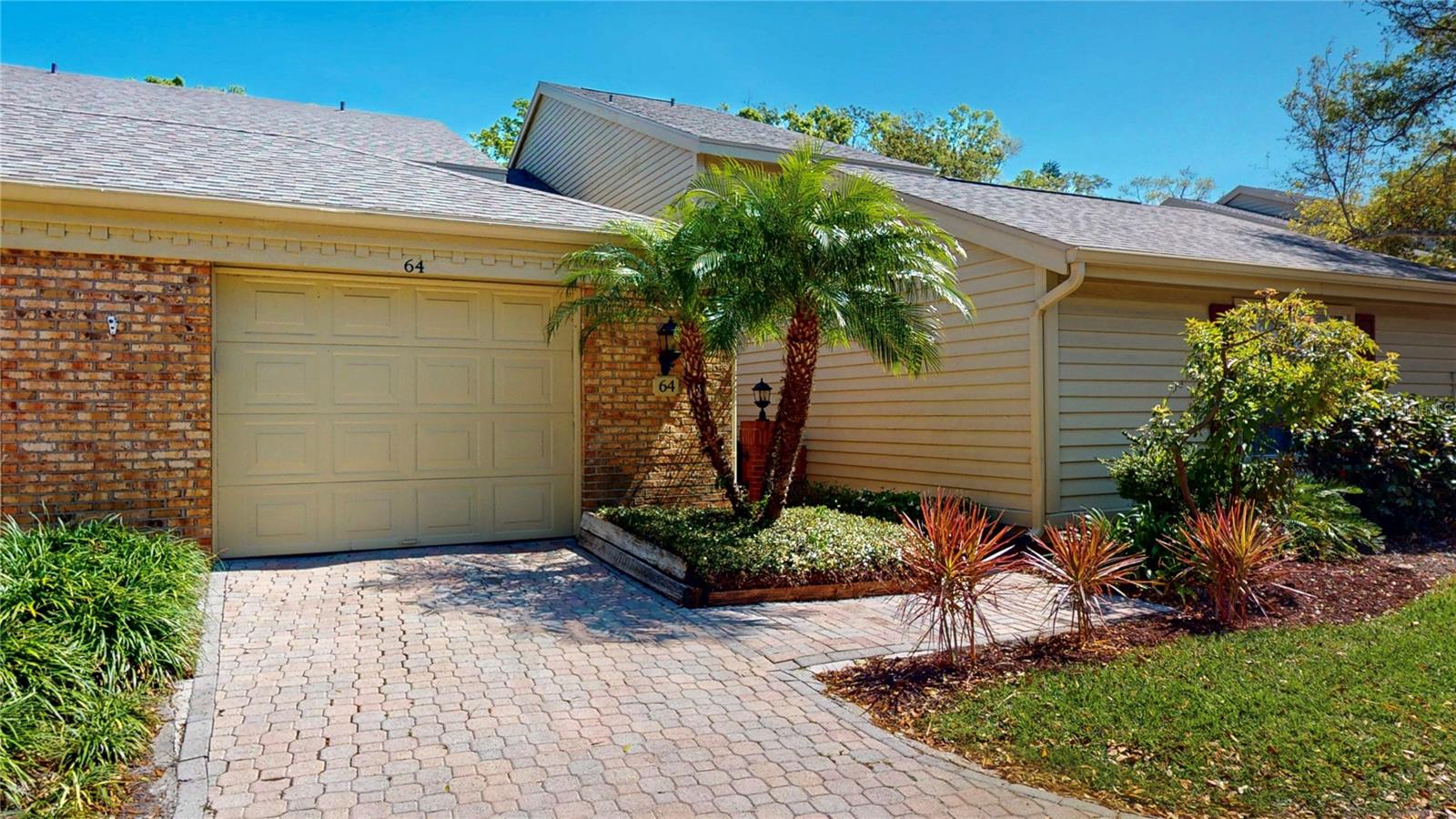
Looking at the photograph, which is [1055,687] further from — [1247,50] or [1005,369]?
[1247,50]

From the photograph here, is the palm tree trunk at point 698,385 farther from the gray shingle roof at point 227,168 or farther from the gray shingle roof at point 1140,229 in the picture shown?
the gray shingle roof at point 1140,229

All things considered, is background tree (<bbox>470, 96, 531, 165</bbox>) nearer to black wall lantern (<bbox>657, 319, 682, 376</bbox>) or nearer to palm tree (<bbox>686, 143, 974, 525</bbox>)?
black wall lantern (<bbox>657, 319, 682, 376</bbox>)

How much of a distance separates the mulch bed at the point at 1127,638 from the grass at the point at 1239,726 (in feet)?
0.52

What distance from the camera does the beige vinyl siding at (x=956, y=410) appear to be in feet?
29.9

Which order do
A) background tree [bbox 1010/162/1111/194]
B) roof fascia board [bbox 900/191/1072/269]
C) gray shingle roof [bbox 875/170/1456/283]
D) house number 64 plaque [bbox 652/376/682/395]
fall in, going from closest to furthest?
roof fascia board [bbox 900/191/1072/269] < house number 64 plaque [bbox 652/376/682/395] < gray shingle roof [bbox 875/170/1456/283] < background tree [bbox 1010/162/1111/194]

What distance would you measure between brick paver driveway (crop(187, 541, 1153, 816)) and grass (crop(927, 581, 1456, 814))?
16.2 inches

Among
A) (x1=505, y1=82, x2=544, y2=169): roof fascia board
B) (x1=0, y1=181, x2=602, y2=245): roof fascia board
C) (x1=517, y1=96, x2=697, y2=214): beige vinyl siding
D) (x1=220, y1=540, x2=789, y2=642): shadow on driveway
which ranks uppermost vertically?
(x1=505, y1=82, x2=544, y2=169): roof fascia board

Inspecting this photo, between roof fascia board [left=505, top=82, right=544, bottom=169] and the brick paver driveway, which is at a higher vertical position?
roof fascia board [left=505, top=82, right=544, bottom=169]

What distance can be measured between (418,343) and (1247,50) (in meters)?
16.5

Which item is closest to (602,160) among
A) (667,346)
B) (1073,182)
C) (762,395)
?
(762,395)

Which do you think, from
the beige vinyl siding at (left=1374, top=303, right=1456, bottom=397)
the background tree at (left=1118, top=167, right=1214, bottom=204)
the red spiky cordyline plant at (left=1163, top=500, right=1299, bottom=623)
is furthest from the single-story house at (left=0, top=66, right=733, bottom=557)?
the background tree at (left=1118, top=167, right=1214, bottom=204)

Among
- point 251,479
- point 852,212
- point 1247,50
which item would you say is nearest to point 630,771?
point 852,212

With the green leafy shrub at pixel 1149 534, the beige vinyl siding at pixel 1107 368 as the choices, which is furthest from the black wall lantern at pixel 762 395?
the green leafy shrub at pixel 1149 534

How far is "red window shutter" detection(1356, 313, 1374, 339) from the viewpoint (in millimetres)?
11312
